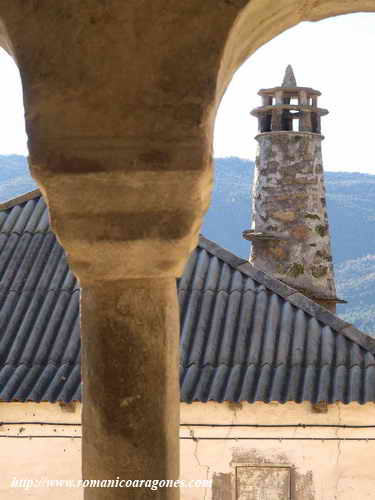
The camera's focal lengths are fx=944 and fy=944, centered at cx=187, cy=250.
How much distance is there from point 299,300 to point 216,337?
112 centimetres

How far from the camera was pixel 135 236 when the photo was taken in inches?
102

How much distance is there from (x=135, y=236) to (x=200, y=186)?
23cm

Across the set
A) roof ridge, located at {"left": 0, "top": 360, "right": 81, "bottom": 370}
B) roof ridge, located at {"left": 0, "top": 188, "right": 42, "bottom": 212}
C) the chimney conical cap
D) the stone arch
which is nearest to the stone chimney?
the chimney conical cap

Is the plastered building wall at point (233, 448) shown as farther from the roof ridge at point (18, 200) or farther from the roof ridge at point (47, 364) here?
the roof ridge at point (18, 200)

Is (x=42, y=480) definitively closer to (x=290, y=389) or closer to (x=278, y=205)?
(x=290, y=389)

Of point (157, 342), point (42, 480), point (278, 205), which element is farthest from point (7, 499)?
point (278, 205)

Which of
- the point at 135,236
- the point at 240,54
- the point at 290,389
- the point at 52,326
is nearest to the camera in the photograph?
the point at 135,236

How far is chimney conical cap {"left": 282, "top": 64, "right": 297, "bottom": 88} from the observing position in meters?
17.9

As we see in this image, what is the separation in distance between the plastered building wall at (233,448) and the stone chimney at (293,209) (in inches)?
284

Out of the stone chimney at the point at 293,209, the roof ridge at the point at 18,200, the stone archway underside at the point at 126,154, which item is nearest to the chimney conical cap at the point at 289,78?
the stone chimney at the point at 293,209

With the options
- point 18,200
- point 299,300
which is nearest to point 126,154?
point 299,300

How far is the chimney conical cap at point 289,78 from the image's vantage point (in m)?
17.9

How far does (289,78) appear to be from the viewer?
18031mm

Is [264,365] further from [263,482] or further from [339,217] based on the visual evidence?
[339,217]
